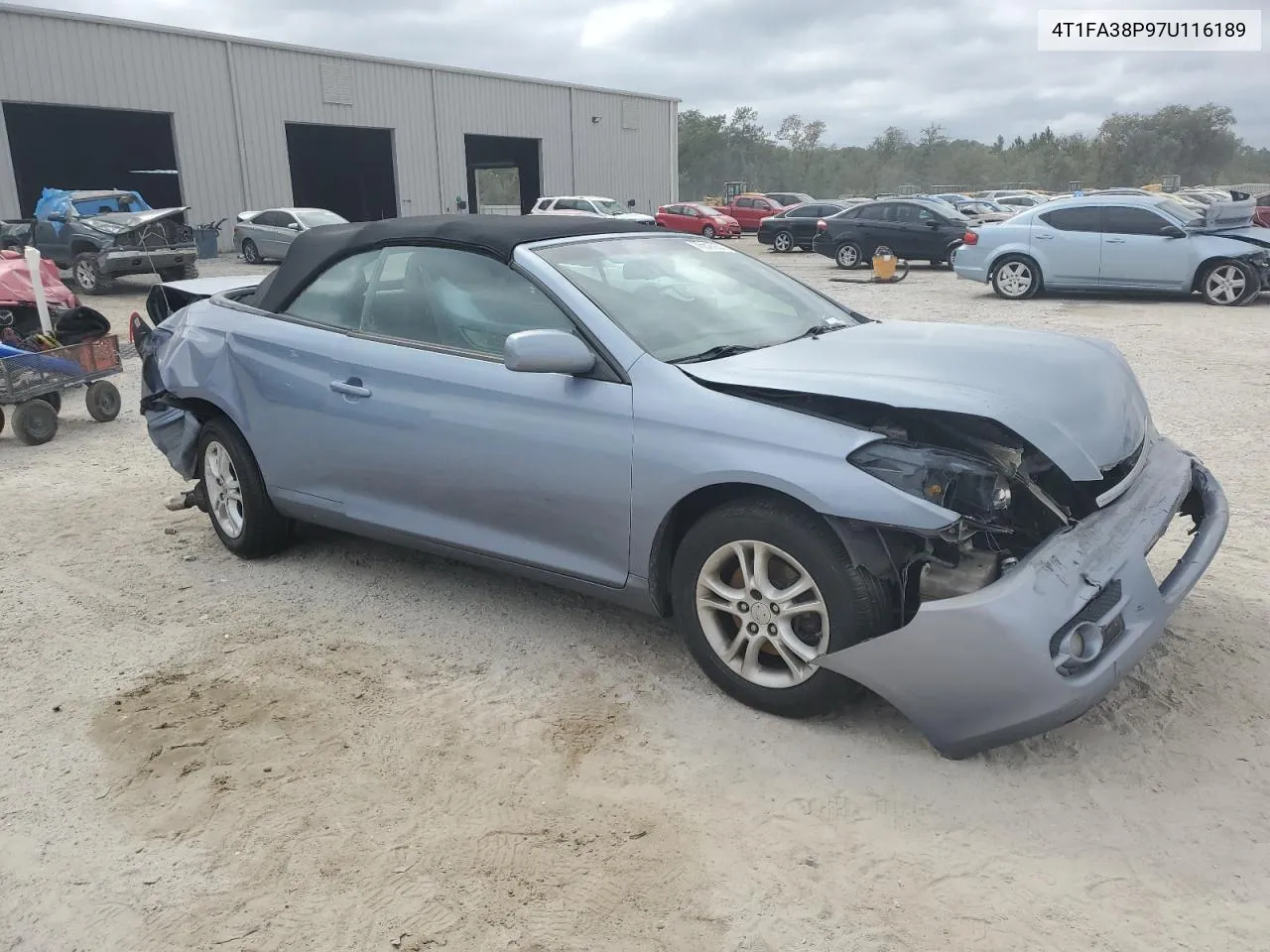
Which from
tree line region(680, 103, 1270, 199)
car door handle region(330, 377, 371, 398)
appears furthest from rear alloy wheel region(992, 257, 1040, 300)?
tree line region(680, 103, 1270, 199)

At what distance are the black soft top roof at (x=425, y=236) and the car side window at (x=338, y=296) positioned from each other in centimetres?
4

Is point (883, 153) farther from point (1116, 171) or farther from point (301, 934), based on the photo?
point (301, 934)

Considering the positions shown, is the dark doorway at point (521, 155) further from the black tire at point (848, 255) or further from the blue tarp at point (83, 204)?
the blue tarp at point (83, 204)

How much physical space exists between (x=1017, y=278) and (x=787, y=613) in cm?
1354

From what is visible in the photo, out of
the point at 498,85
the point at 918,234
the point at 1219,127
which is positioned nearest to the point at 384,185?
the point at 498,85

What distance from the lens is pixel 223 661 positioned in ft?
13.0

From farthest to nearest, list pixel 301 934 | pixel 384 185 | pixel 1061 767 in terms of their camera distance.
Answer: pixel 384 185, pixel 1061 767, pixel 301 934

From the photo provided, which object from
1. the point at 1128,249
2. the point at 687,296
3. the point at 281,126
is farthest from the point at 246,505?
the point at 281,126

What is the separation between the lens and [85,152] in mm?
36906

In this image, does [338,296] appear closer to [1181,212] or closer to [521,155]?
[1181,212]

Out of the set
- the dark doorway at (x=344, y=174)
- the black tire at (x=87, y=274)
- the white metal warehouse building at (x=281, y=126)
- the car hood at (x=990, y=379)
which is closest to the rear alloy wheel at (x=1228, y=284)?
the car hood at (x=990, y=379)

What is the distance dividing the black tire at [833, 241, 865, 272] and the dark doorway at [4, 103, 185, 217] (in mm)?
19889

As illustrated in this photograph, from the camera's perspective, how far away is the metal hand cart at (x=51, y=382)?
7.70m

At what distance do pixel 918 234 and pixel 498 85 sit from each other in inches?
807
